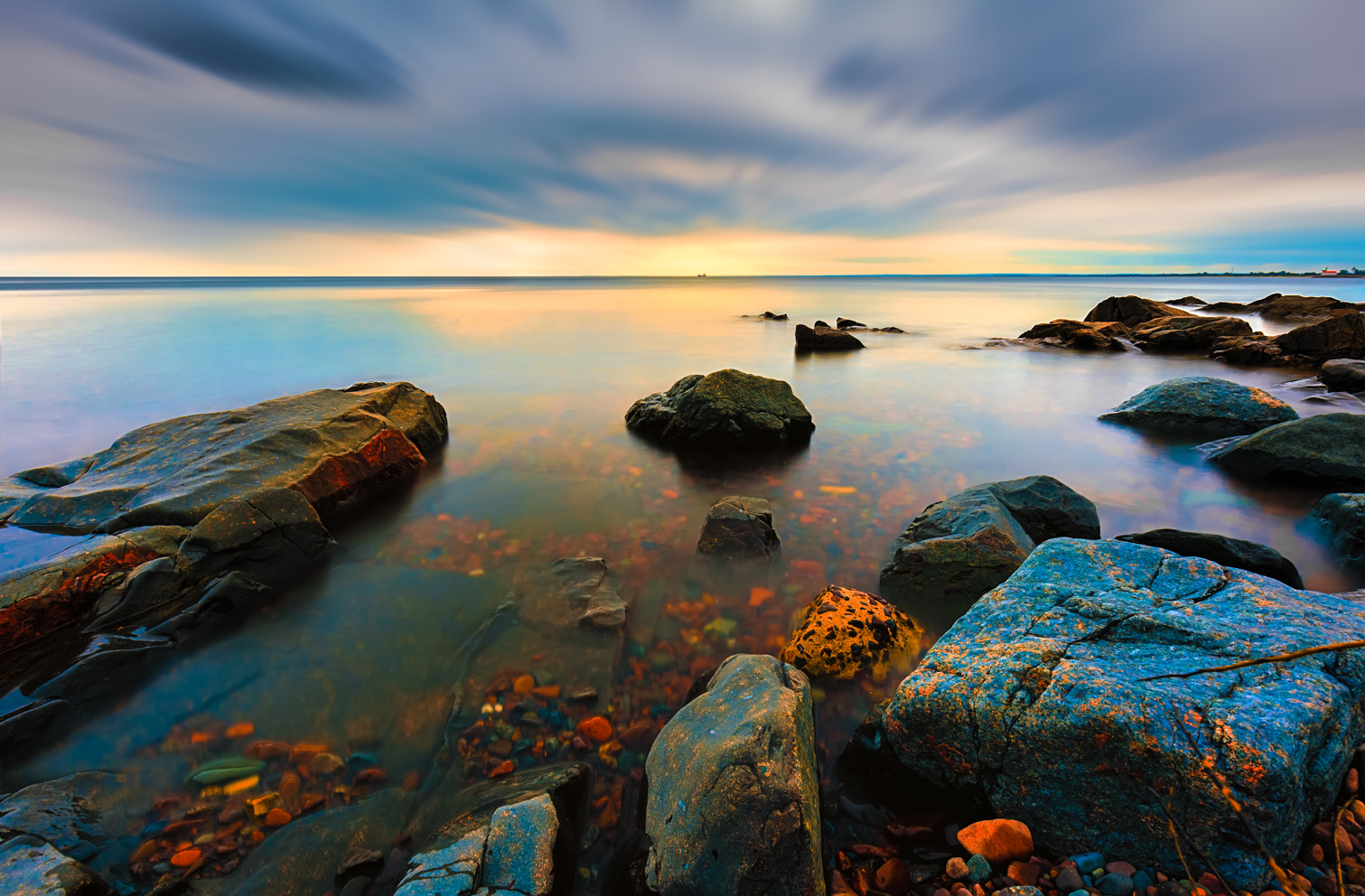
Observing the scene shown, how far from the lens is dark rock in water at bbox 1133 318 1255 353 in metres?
22.4

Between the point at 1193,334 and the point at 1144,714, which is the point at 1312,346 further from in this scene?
the point at 1144,714

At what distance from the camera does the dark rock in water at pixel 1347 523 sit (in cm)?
578

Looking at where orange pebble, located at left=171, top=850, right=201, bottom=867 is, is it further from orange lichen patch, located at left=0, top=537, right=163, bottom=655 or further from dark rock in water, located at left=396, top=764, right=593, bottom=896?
orange lichen patch, located at left=0, top=537, right=163, bottom=655

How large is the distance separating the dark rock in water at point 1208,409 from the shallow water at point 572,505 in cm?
72

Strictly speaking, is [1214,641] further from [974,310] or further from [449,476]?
[974,310]

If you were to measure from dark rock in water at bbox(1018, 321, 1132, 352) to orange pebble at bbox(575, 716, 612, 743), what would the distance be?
26.2 metres

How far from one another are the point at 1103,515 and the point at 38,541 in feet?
40.4

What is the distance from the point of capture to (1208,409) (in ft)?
34.0

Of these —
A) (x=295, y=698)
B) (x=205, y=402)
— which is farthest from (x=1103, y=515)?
(x=205, y=402)

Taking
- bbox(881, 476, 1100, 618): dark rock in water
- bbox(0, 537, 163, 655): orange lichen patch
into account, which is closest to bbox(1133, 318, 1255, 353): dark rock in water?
bbox(881, 476, 1100, 618): dark rock in water

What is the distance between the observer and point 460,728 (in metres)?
3.91

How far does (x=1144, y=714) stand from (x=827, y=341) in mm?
22887

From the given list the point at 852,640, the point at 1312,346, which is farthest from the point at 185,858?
the point at 1312,346

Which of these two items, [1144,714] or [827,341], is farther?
[827,341]
